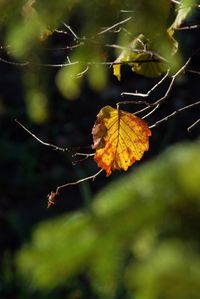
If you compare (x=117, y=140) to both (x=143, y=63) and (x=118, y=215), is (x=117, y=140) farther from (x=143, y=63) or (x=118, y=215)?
(x=118, y=215)

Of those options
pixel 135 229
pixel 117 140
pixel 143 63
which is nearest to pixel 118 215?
pixel 135 229

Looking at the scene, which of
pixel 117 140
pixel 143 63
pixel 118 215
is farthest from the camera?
pixel 143 63

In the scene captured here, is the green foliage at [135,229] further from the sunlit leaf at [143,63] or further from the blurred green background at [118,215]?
the sunlit leaf at [143,63]

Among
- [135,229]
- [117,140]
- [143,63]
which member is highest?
[143,63]

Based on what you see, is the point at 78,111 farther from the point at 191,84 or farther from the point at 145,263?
the point at 145,263

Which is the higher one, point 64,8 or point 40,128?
point 40,128

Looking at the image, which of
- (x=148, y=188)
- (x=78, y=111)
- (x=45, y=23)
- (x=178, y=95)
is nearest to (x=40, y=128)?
(x=78, y=111)
